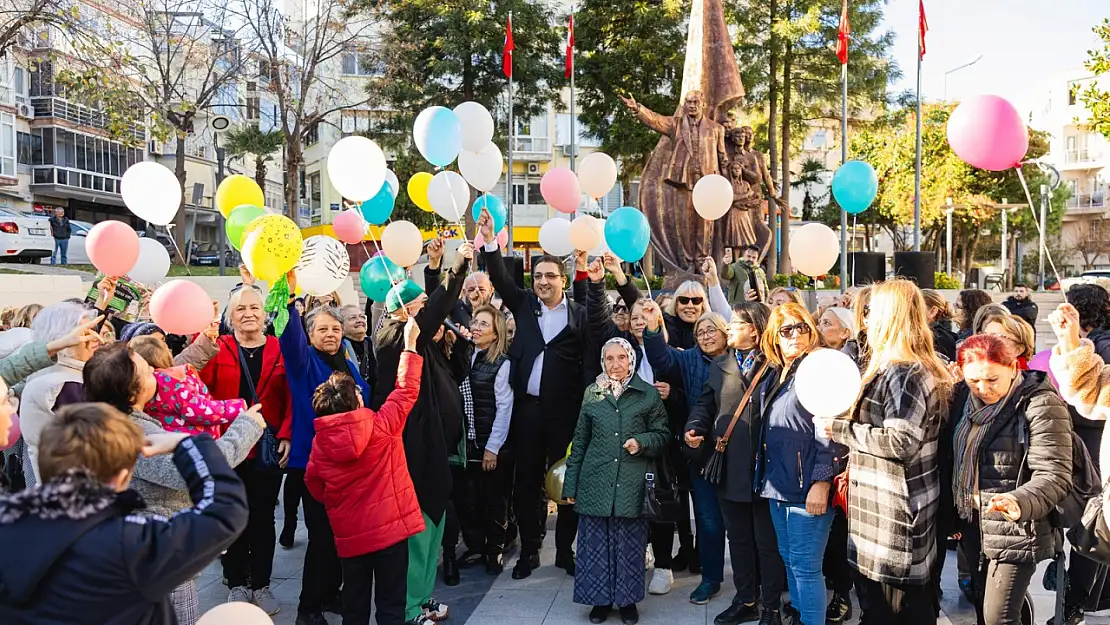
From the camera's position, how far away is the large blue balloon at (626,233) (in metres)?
6.81

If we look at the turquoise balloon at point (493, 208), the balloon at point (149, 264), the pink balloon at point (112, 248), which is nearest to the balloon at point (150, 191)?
the pink balloon at point (112, 248)

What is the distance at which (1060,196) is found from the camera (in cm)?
4559

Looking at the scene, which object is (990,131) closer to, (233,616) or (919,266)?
(233,616)

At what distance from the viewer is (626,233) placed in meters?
6.81

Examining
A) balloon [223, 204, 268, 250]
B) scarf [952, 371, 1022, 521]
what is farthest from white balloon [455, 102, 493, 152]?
scarf [952, 371, 1022, 521]

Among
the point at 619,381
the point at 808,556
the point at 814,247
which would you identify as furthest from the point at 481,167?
the point at 808,556

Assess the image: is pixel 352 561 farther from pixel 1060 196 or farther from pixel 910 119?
pixel 1060 196

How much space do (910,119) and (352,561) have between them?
33878 millimetres

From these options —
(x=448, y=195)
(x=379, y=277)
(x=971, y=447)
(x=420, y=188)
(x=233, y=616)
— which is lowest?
(x=233, y=616)

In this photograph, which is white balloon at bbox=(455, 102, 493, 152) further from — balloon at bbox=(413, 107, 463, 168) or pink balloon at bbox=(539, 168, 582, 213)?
pink balloon at bbox=(539, 168, 582, 213)

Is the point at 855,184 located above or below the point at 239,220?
above

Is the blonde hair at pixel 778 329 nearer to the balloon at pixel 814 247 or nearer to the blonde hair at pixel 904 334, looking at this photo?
the blonde hair at pixel 904 334

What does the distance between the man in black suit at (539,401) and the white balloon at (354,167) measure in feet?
2.36

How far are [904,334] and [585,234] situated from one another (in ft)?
10.9
